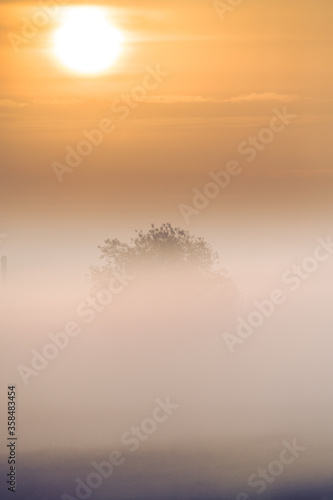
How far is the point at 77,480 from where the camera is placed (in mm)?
2775

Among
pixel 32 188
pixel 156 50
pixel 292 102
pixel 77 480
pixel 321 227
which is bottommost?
pixel 77 480

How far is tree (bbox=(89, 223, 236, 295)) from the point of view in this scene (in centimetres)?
276

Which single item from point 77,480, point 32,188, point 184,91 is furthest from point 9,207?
point 77,480

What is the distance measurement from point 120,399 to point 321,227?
101 cm

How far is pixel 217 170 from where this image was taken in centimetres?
277

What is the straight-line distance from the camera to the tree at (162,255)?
2762 millimetres

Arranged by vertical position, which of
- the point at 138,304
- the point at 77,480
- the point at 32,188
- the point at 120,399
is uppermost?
the point at 32,188

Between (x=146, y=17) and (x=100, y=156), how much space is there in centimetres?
54

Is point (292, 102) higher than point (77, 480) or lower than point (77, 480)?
higher

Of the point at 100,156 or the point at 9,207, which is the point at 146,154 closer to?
the point at 100,156

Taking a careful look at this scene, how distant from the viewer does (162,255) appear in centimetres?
278

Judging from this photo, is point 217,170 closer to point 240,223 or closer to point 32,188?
point 240,223

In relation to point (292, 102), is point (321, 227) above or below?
below

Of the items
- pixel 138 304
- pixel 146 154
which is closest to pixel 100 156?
pixel 146 154
